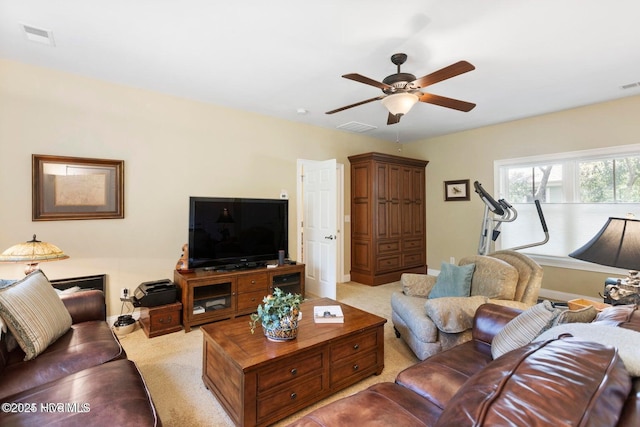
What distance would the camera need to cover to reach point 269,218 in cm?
392

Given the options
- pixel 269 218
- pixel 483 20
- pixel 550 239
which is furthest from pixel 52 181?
pixel 550 239

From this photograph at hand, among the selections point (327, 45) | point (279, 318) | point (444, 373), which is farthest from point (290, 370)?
point (327, 45)

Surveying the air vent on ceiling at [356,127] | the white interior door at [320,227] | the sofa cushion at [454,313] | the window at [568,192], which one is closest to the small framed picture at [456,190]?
the window at [568,192]

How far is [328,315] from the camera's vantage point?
232 cm

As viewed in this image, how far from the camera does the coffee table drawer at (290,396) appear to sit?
1716 mm

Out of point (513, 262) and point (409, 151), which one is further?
point (409, 151)

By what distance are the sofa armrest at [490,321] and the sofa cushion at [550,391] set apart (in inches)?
43.4

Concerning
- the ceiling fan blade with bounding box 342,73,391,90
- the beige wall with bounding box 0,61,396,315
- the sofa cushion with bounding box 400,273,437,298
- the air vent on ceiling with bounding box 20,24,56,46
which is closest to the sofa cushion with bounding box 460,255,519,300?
the sofa cushion with bounding box 400,273,437,298

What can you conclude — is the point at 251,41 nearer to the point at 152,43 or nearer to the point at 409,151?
the point at 152,43

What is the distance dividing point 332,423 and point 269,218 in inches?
116

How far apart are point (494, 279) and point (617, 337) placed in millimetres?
1622

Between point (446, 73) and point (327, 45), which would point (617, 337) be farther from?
point (327, 45)

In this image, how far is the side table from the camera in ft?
9.85

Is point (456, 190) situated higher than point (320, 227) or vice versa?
point (456, 190)
